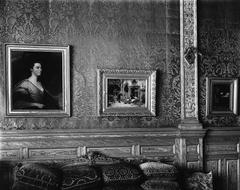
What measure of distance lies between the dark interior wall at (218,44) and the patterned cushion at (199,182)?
3.03 ft

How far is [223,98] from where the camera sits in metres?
5.32

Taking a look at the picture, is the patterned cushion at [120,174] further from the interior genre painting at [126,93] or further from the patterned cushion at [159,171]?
the interior genre painting at [126,93]

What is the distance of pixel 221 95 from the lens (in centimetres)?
531

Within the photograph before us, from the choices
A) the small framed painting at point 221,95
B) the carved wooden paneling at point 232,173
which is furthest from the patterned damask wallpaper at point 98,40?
the carved wooden paneling at point 232,173

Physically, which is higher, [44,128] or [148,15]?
[148,15]

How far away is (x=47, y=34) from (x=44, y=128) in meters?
1.37

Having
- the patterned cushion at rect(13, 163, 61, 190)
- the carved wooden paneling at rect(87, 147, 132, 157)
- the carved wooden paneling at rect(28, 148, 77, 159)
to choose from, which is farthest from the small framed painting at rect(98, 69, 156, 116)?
the patterned cushion at rect(13, 163, 61, 190)

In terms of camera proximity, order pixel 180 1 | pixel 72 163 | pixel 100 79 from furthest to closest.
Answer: pixel 180 1
pixel 100 79
pixel 72 163

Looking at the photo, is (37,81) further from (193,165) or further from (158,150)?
(193,165)

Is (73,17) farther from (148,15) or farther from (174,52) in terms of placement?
(174,52)

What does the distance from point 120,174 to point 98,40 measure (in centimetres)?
200

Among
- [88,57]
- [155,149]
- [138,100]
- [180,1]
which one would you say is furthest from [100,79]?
[180,1]

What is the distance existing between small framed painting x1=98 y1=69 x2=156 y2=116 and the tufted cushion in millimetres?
941

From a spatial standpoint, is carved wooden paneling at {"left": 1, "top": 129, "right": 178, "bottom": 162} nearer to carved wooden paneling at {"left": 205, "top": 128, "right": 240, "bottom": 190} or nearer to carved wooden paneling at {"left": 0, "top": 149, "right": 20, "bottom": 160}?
carved wooden paneling at {"left": 0, "top": 149, "right": 20, "bottom": 160}
